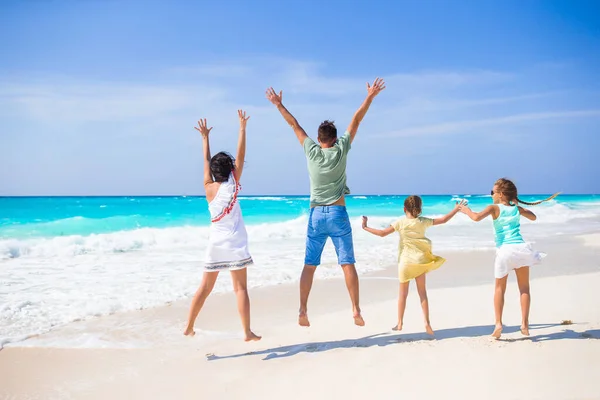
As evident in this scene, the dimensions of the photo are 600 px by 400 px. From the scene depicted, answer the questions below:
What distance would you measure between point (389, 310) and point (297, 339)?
62.6 inches

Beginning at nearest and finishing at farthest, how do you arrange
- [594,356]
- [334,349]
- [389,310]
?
[594,356] < [334,349] < [389,310]

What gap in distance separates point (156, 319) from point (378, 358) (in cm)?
316

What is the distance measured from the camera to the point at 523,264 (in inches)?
192

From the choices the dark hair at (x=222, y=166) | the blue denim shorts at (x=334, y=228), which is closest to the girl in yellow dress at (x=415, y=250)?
the blue denim shorts at (x=334, y=228)

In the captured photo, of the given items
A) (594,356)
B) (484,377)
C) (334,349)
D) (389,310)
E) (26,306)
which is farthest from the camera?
(26,306)

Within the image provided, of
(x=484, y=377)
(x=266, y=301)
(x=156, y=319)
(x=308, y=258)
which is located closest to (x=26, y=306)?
(x=156, y=319)

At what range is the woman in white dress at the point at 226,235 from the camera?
15.6 feet

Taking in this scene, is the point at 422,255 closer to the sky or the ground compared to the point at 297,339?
closer to the sky

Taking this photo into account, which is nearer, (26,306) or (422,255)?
(422,255)

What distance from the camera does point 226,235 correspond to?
479 cm

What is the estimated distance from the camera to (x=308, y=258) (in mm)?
5270

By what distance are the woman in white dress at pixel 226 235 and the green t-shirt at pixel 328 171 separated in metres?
0.77

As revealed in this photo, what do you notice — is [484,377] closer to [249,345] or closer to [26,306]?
[249,345]

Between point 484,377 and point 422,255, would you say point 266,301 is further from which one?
point 484,377
